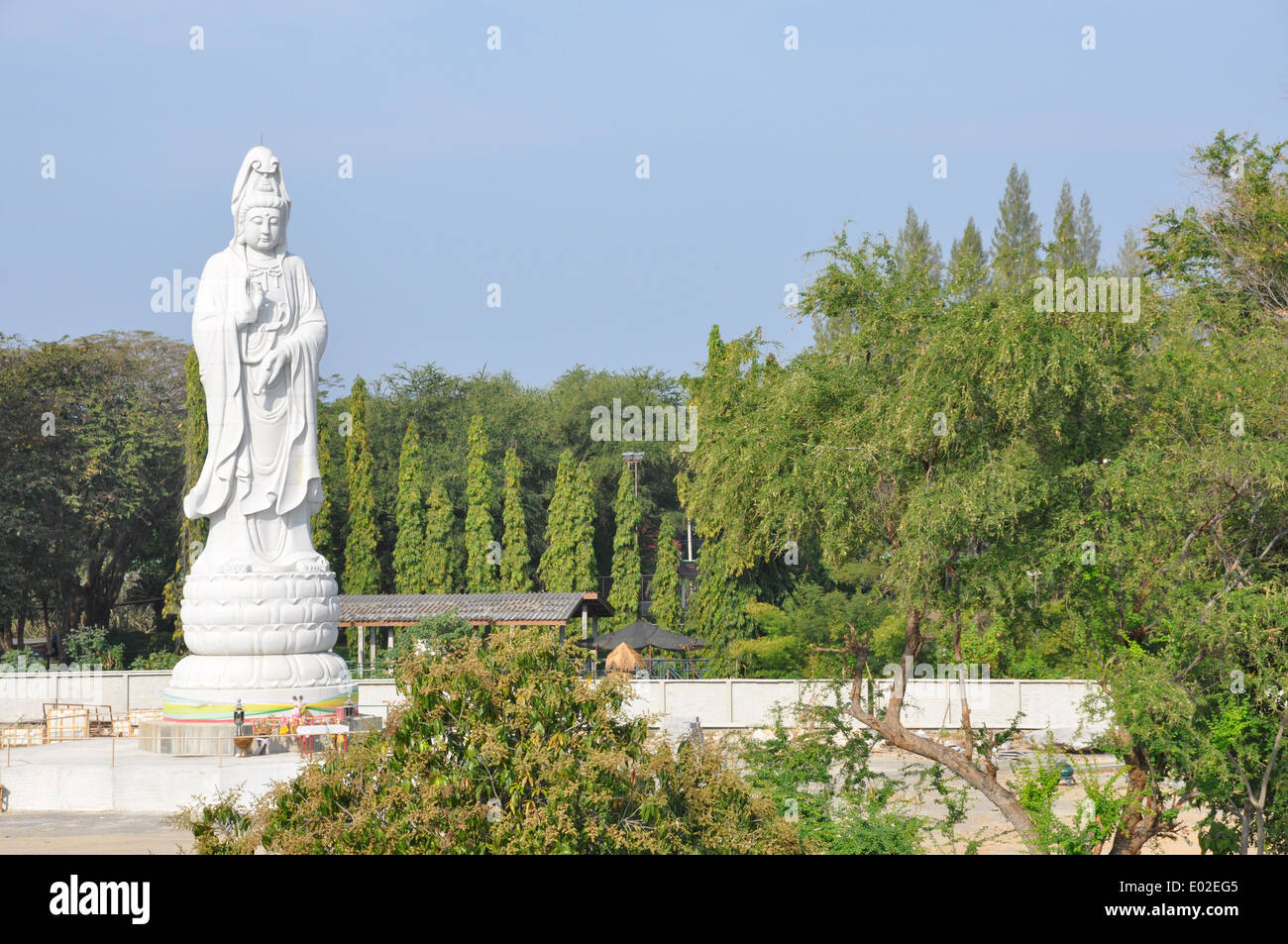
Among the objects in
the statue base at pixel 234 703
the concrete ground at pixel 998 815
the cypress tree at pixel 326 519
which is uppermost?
the cypress tree at pixel 326 519

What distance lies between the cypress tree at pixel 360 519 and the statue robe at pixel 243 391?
18.4 meters

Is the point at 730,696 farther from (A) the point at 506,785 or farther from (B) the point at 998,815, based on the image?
(A) the point at 506,785

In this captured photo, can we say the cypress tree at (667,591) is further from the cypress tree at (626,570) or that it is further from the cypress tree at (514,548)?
the cypress tree at (514,548)

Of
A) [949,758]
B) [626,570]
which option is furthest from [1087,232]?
[949,758]

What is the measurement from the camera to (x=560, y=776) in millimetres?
6875

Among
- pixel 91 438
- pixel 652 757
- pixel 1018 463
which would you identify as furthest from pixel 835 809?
pixel 91 438

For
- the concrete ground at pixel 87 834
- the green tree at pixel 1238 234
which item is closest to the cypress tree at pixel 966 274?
the green tree at pixel 1238 234

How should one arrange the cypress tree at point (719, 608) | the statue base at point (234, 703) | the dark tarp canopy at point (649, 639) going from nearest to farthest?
1. the statue base at point (234, 703)
2. the dark tarp canopy at point (649, 639)
3. the cypress tree at point (719, 608)

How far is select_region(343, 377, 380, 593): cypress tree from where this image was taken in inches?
1449

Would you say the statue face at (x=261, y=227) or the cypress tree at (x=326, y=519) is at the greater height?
the statue face at (x=261, y=227)

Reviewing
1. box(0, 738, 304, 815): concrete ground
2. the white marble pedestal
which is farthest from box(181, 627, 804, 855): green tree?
the white marble pedestal

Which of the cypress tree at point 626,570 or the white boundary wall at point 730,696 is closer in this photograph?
the white boundary wall at point 730,696

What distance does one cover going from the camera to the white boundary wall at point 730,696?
78.6 feet

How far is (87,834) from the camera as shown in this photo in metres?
14.1
